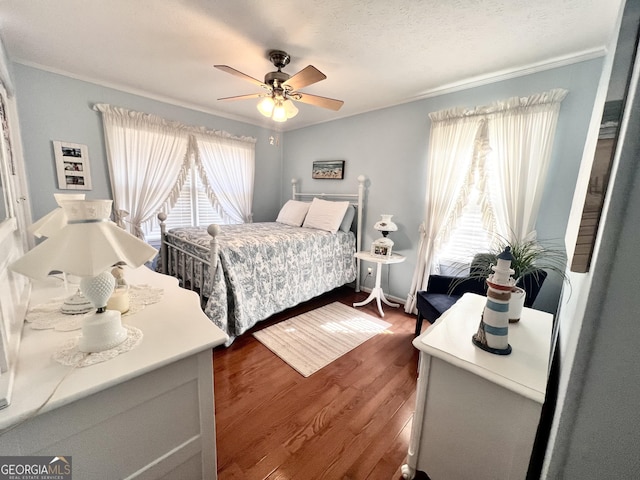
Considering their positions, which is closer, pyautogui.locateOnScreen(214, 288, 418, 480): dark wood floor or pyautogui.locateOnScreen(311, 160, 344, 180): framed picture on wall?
pyautogui.locateOnScreen(214, 288, 418, 480): dark wood floor

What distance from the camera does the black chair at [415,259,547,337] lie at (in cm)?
183

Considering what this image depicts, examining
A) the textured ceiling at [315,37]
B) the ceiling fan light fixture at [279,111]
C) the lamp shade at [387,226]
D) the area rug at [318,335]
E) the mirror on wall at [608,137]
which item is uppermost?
the textured ceiling at [315,37]

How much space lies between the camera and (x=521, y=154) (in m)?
2.13

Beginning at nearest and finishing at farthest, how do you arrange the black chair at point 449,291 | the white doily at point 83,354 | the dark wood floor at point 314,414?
the white doily at point 83,354 → the dark wood floor at point 314,414 → the black chair at point 449,291

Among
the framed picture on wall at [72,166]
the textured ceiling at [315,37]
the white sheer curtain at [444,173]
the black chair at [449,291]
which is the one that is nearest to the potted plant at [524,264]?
the black chair at [449,291]

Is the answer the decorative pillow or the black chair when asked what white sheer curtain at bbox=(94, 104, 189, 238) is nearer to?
the decorative pillow

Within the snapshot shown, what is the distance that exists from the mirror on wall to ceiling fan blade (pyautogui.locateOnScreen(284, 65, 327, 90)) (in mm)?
1366

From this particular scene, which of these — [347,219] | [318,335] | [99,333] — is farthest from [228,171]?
[99,333]

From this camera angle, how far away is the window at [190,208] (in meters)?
3.41

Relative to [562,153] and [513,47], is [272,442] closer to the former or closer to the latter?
[562,153]

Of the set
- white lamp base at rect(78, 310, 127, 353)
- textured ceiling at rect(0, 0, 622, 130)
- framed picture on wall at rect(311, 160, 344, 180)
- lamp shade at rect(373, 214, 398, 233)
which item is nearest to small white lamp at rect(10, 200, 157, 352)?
white lamp base at rect(78, 310, 127, 353)

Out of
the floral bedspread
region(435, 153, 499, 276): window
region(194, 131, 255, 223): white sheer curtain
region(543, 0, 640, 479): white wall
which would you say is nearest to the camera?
region(543, 0, 640, 479): white wall

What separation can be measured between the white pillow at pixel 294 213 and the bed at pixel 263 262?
0.02 meters

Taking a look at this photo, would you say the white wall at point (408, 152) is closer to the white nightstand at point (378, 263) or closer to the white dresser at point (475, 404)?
the white nightstand at point (378, 263)
